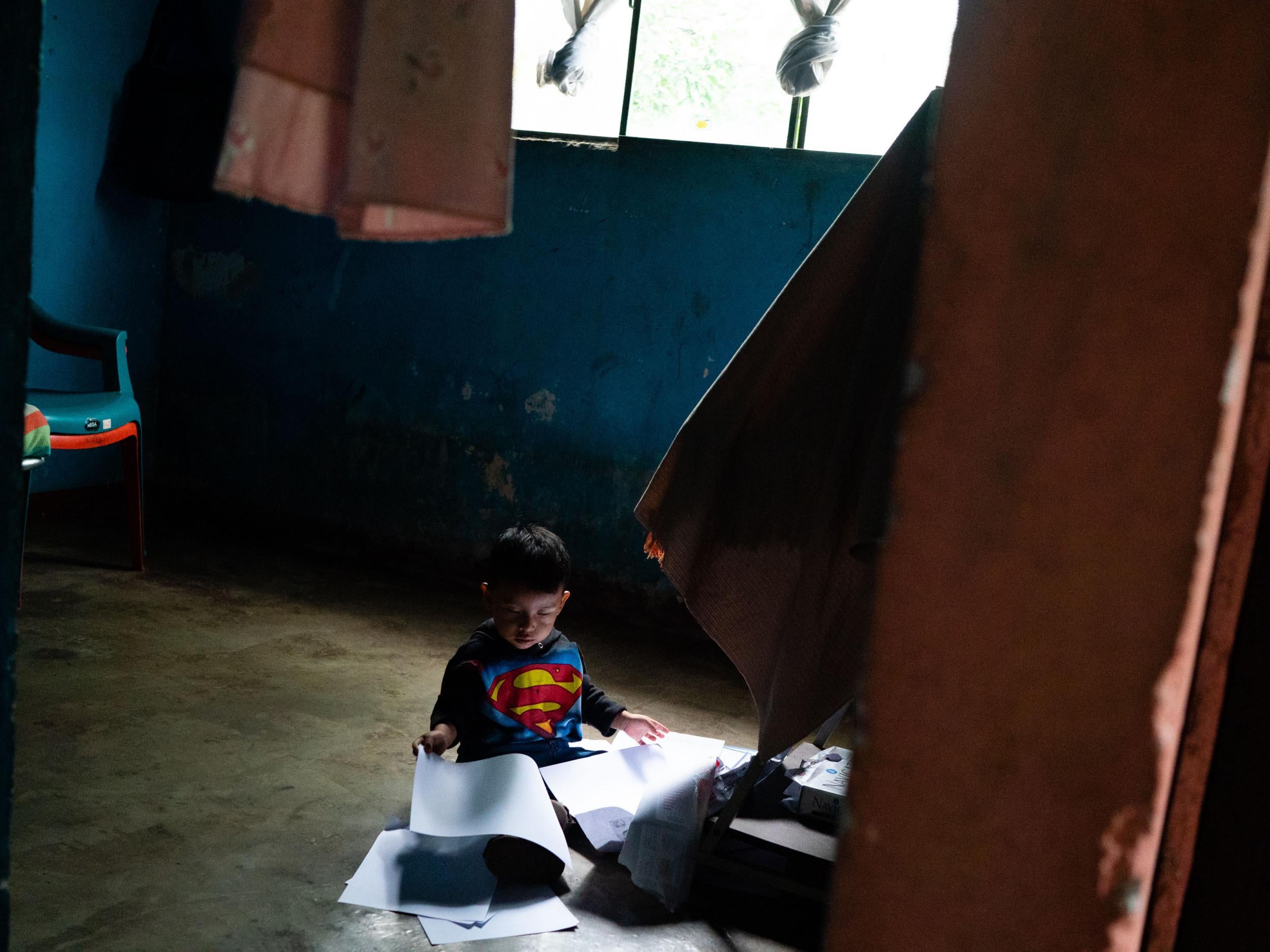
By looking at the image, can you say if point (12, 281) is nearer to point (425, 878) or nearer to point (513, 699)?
point (425, 878)

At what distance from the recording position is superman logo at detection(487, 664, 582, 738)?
1.84 meters

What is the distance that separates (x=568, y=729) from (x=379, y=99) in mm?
1394

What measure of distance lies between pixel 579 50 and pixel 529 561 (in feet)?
7.03

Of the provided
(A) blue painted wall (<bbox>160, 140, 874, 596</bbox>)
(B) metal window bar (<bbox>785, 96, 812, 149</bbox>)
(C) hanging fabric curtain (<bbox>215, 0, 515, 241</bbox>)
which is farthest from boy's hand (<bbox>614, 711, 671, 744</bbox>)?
(B) metal window bar (<bbox>785, 96, 812, 149</bbox>)

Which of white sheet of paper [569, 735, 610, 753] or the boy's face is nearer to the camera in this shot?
the boy's face

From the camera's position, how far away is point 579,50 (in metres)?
3.24

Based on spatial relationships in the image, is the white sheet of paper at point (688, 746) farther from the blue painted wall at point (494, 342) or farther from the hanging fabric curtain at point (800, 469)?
→ the blue painted wall at point (494, 342)

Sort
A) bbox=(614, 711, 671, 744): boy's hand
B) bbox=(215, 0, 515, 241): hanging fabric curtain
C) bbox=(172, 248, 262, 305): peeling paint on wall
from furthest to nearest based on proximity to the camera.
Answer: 1. bbox=(172, 248, 262, 305): peeling paint on wall
2. bbox=(614, 711, 671, 744): boy's hand
3. bbox=(215, 0, 515, 241): hanging fabric curtain

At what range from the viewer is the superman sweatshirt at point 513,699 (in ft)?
5.93

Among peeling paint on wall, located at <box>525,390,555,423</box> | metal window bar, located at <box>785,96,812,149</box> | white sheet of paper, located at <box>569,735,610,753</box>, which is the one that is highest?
metal window bar, located at <box>785,96,812,149</box>

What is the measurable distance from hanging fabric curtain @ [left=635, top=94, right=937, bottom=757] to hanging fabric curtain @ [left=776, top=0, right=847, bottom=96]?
1.99 m

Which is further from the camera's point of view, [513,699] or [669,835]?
[513,699]

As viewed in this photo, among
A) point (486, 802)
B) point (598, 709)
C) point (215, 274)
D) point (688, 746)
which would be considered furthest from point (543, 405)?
point (486, 802)

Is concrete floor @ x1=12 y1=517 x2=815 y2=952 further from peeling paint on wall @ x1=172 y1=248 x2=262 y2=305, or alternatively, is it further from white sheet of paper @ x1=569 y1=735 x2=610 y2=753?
peeling paint on wall @ x1=172 y1=248 x2=262 y2=305
